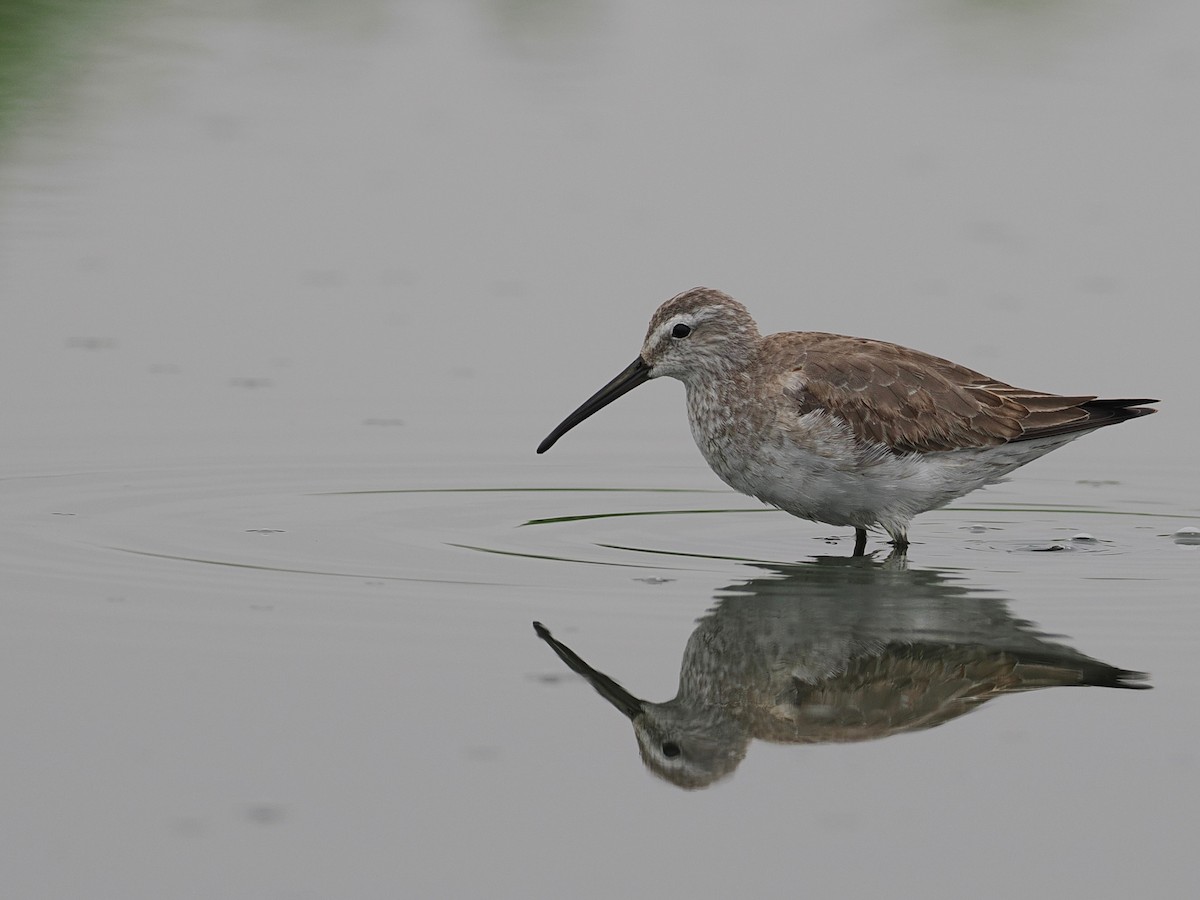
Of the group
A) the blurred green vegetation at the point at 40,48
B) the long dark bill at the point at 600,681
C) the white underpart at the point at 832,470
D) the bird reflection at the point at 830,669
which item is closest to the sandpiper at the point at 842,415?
the white underpart at the point at 832,470

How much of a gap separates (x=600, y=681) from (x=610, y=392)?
441cm

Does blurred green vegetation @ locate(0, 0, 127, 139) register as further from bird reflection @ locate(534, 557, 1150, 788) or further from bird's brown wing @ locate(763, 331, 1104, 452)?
bird reflection @ locate(534, 557, 1150, 788)

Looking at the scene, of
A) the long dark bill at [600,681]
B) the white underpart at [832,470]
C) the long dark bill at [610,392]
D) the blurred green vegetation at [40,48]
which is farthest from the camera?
the blurred green vegetation at [40,48]

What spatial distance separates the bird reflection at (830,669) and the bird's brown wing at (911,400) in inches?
55.9

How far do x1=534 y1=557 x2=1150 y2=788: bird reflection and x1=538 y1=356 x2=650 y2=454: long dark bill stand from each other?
2.31 meters

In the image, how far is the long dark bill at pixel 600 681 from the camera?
8.73m

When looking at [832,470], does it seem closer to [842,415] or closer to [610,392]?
[842,415]

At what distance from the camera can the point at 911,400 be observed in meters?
12.7

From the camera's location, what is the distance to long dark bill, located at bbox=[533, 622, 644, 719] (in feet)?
28.7

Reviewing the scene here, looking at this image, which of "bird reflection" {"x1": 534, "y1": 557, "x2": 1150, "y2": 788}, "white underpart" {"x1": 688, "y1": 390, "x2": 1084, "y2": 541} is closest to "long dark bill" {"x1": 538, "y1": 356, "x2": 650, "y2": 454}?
"white underpart" {"x1": 688, "y1": 390, "x2": 1084, "y2": 541}

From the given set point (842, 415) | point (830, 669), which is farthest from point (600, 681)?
point (842, 415)

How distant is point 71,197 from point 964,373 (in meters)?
11.1

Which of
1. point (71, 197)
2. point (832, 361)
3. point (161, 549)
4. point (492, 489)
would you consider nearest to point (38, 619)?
point (161, 549)

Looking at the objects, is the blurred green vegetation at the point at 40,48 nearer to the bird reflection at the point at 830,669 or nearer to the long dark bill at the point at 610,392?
the long dark bill at the point at 610,392
